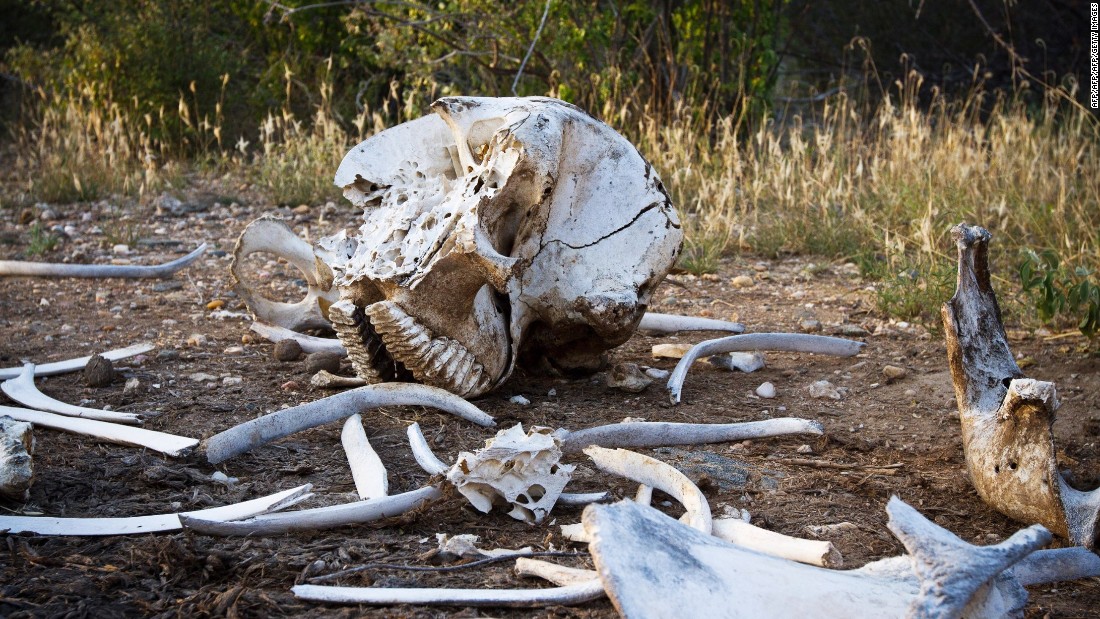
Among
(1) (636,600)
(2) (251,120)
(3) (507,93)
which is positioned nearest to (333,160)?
(3) (507,93)

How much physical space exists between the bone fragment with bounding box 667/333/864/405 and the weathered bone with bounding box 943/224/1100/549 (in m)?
0.95

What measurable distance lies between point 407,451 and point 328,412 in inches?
11.8

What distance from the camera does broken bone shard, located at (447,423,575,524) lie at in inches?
86.5

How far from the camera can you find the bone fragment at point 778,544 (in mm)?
1895

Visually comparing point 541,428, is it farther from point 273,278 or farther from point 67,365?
point 273,278

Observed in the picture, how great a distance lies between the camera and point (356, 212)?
19.6ft

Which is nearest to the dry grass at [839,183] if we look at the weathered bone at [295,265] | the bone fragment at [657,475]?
the weathered bone at [295,265]

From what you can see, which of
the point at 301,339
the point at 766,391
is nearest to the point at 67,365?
the point at 301,339

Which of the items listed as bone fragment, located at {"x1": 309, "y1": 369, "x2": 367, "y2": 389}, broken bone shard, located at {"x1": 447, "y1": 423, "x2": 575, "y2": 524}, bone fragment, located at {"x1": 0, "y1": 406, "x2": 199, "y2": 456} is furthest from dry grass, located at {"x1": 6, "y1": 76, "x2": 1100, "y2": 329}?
bone fragment, located at {"x1": 0, "y1": 406, "x2": 199, "y2": 456}

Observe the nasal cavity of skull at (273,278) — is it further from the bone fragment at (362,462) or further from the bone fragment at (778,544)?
the bone fragment at (778,544)

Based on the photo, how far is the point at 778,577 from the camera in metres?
1.59

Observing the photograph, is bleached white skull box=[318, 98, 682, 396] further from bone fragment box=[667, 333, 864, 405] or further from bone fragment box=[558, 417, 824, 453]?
bone fragment box=[558, 417, 824, 453]

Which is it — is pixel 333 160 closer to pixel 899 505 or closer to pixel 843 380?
pixel 843 380

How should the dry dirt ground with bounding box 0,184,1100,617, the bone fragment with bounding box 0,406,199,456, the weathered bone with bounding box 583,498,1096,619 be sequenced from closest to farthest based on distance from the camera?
the weathered bone with bounding box 583,498,1096,619
the dry dirt ground with bounding box 0,184,1100,617
the bone fragment with bounding box 0,406,199,456
